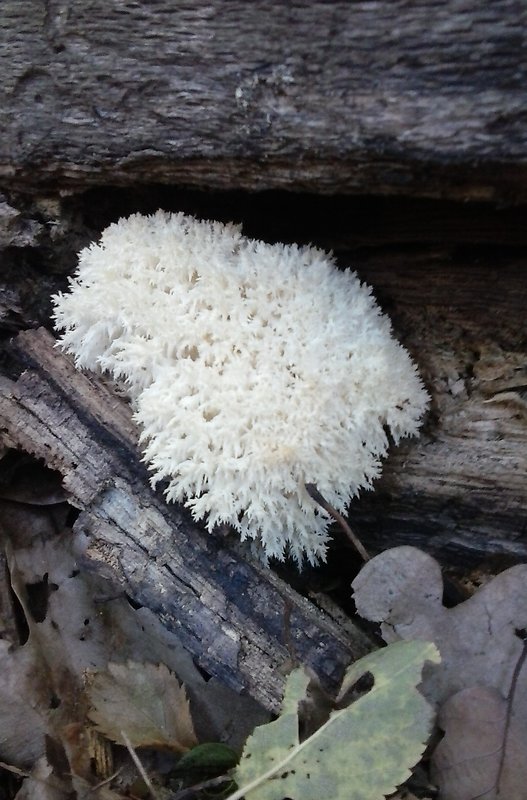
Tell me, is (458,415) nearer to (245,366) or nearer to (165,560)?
(245,366)

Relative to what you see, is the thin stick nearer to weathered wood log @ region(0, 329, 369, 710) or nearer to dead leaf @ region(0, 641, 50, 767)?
weathered wood log @ region(0, 329, 369, 710)

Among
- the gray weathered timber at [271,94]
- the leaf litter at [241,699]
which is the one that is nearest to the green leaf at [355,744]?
the leaf litter at [241,699]

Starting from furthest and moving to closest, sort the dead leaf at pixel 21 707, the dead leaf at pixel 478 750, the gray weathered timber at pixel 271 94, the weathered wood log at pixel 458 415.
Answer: the weathered wood log at pixel 458 415
the dead leaf at pixel 21 707
the dead leaf at pixel 478 750
the gray weathered timber at pixel 271 94

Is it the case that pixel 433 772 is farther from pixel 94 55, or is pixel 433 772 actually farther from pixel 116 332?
pixel 94 55

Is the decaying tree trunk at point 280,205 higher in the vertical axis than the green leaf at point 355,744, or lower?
higher

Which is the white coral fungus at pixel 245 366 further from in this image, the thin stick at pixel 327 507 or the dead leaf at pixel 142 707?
the dead leaf at pixel 142 707

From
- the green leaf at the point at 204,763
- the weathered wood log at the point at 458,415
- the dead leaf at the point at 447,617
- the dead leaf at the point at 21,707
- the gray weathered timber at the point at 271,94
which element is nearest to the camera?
the gray weathered timber at the point at 271,94
